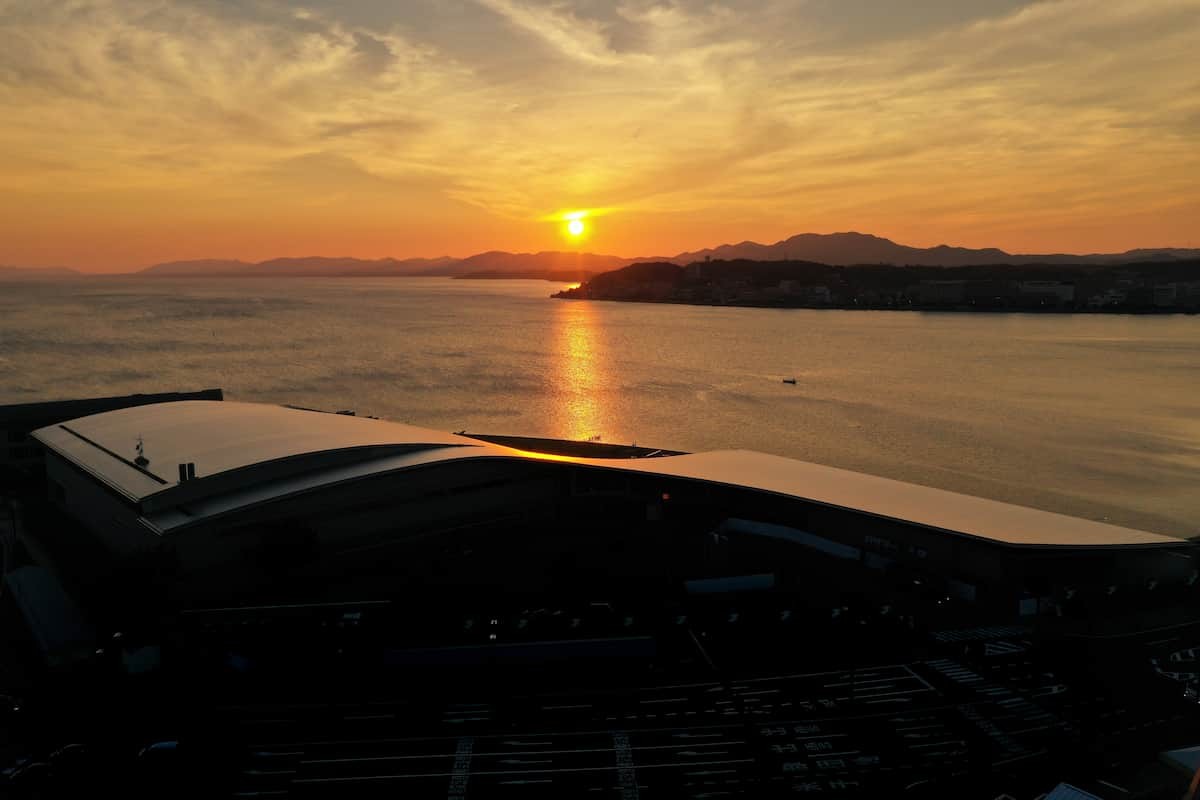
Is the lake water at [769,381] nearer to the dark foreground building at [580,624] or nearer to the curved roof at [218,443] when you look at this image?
the dark foreground building at [580,624]

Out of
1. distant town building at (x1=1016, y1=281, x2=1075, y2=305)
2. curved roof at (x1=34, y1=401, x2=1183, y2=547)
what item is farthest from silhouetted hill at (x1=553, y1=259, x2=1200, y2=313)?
curved roof at (x1=34, y1=401, x2=1183, y2=547)

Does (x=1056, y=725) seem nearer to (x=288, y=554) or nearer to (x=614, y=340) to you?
(x=288, y=554)

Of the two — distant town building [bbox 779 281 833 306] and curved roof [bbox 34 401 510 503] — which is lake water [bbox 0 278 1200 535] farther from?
curved roof [bbox 34 401 510 503]

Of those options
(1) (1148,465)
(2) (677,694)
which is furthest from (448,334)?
(2) (677,694)

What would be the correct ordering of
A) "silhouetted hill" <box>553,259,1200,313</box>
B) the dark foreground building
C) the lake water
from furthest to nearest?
"silhouetted hill" <box>553,259,1200,313</box>, the lake water, the dark foreground building

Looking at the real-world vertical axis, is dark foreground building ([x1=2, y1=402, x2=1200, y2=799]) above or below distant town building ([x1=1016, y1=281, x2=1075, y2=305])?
below

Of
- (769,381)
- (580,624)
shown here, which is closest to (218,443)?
(580,624)

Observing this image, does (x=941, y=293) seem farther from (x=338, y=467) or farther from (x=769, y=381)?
(x=338, y=467)
